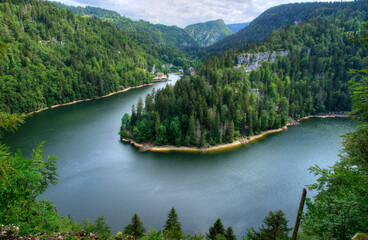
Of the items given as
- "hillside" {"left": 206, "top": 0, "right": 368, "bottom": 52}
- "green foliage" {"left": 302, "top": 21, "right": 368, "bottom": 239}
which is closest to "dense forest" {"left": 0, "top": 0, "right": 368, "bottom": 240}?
"green foliage" {"left": 302, "top": 21, "right": 368, "bottom": 239}

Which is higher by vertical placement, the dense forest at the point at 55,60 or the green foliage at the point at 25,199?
the dense forest at the point at 55,60

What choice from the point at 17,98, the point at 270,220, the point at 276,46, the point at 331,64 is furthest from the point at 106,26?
the point at 270,220

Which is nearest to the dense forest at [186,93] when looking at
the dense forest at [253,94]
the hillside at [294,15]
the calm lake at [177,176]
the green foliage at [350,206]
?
the green foliage at [350,206]

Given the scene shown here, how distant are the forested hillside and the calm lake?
15.4 meters

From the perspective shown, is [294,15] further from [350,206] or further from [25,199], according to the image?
[25,199]

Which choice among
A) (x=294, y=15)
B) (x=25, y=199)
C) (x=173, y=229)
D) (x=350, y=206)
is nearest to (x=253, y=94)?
(x=173, y=229)

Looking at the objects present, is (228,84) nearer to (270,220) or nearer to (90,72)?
(270,220)

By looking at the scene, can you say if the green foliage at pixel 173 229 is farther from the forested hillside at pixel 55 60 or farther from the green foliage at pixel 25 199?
the forested hillside at pixel 55 60

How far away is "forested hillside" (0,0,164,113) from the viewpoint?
59406mm

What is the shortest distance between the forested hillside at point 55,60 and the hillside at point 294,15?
69.4m

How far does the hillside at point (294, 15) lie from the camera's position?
95.3 meters

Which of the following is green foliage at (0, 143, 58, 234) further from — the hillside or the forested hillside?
the hillside

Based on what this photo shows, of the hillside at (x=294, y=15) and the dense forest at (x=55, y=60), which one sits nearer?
the dense forest at (x=55, y=60)

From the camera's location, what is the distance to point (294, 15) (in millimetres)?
136625
